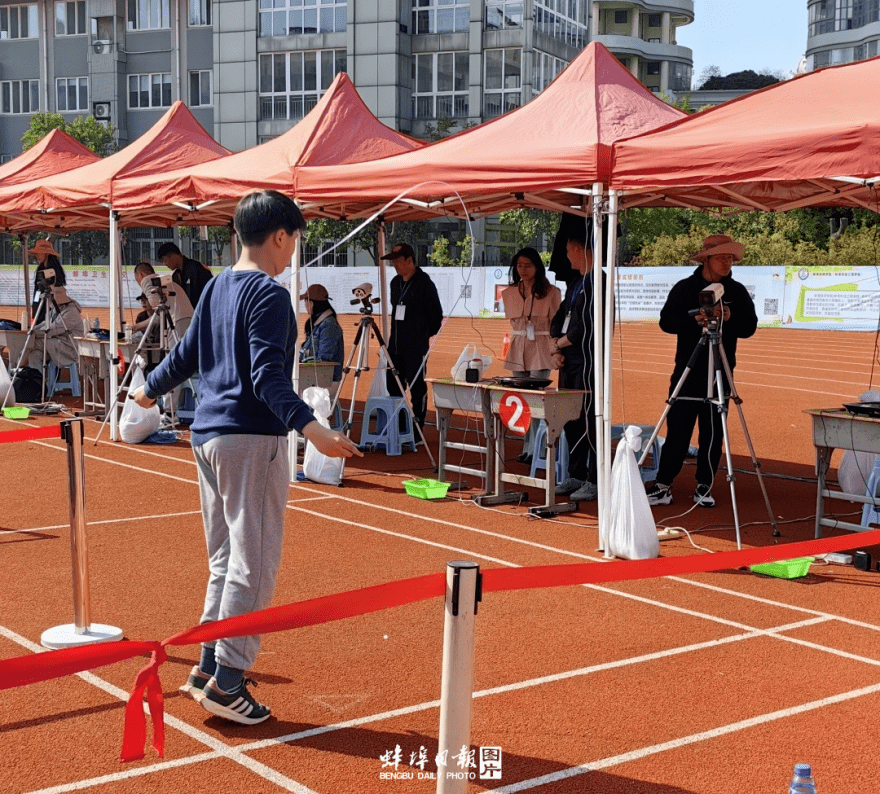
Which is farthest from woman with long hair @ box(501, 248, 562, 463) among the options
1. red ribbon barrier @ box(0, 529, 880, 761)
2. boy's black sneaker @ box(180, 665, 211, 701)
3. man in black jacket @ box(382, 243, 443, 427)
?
red ribbon barrier @ box(0, 529, 880, 761)

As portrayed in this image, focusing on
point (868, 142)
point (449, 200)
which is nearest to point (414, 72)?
point (449, 200)

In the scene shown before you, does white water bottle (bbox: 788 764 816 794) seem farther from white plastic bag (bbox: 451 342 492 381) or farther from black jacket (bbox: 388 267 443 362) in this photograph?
black jacket (bbox: 388 267 443 362)

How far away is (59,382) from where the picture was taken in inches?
708

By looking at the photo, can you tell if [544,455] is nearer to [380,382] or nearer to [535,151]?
[380,382]

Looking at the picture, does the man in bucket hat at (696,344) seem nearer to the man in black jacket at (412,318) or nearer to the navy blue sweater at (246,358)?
the man in black jacket at (412,318)

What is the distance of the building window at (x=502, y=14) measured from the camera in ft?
180

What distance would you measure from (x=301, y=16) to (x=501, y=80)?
10.3m

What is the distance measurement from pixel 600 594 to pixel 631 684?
160 cm

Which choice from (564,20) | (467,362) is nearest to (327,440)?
(467,362)

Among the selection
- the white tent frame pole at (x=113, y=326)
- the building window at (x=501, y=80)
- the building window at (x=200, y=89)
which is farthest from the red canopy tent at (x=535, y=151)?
the building window at (x=200, y=89)

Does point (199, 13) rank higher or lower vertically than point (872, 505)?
higher

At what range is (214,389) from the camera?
4375 mm

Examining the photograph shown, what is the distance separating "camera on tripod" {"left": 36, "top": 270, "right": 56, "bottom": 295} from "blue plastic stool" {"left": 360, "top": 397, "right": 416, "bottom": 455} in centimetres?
562

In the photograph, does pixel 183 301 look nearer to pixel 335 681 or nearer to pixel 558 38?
pixel 335 681
